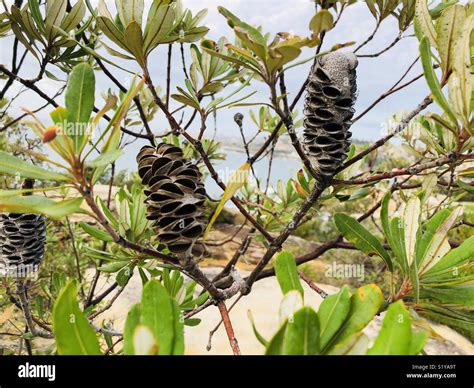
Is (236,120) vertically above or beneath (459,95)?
above

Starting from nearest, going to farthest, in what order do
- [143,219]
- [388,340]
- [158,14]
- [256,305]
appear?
[388,340], [158,14], [143,219], [256,305]

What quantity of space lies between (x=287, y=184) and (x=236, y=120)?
0.29m

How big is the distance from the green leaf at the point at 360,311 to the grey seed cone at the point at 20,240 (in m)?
0.69

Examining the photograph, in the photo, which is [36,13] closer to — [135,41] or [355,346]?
[135,41]

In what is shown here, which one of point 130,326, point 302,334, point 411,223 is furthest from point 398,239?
point 130,326

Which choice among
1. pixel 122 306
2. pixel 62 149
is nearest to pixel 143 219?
pixel 62 149

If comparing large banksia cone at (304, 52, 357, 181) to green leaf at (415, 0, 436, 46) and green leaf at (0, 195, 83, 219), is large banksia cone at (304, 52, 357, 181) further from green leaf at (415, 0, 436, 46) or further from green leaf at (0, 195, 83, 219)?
green leaf at (0, 195, 83, 219)

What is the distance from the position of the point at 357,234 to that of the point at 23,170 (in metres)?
0.53

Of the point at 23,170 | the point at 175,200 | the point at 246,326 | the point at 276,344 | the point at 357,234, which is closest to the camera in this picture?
the point at 276,344

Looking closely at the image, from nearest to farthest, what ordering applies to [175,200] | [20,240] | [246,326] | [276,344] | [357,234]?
[276,344]
[175,200]
[357,234]
[20,240]
[246,326]

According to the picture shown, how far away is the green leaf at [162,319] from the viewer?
0.38 meters

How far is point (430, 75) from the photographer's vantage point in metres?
0.50
